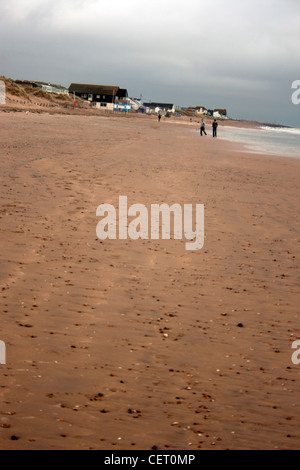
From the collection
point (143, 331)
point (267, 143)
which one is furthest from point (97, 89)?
point (143, 331)

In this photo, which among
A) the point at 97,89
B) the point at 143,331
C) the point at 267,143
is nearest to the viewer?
the point at 143,331

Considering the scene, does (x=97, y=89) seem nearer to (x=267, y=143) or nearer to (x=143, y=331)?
(x=267, y=143)

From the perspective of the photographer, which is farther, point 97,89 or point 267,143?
point 97,89

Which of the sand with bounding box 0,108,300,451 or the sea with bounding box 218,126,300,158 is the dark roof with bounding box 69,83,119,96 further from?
the sand with bounding box 0,108,300,451

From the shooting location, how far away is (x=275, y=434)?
400 cm

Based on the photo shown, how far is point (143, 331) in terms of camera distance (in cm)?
562

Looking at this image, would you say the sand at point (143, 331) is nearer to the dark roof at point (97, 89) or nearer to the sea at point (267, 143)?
the sea at point (267, 143)

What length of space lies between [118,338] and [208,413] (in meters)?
1.49

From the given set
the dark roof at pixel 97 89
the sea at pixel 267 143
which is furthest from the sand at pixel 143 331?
the dark roof at pixel 97 89

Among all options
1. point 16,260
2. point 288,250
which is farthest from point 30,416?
point 288,250

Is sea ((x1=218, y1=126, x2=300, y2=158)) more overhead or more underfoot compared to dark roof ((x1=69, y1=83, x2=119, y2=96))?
more underfoot

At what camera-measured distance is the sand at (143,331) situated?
3.97 metres

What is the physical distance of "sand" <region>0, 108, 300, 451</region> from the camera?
3975mm

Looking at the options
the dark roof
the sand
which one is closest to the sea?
the sand
